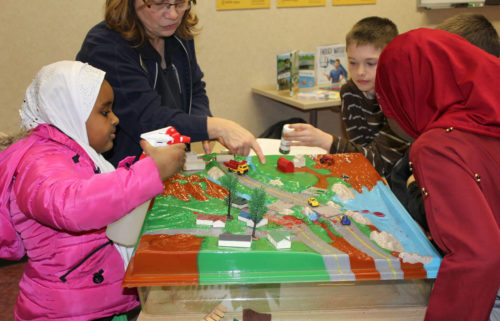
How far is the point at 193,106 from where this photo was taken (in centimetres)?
186

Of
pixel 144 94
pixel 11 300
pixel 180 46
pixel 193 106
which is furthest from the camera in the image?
pixel 11 300

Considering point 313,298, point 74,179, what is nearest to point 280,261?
point 313,298

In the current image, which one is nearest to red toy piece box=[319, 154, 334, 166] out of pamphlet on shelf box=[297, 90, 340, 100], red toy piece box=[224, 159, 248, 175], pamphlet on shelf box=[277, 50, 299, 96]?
red toy piece box=[224, 159, 248, 175]

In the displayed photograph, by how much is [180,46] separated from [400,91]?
92 centimetres

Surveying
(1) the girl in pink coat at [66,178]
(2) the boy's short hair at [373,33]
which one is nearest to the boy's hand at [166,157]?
(1) the girl in pink coat at [66,178]

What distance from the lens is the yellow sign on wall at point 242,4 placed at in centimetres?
305

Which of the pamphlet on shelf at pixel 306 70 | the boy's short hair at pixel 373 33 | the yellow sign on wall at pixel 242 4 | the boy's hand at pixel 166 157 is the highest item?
the yellow sign on wall at pixel 242 4

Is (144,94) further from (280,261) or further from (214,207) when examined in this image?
(280,261)

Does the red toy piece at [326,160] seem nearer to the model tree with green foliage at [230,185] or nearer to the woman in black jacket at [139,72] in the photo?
the woman in black jacket at [139,72]

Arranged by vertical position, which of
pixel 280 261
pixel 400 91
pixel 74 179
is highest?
pixel 400 91

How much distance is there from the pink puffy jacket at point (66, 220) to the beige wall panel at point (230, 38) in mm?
2079

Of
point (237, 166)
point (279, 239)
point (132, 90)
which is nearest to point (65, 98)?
point (132, 90)

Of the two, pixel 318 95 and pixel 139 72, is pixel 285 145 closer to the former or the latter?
pixel 139 72

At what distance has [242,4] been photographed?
Result: 308 cm
